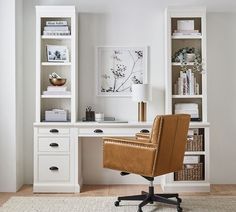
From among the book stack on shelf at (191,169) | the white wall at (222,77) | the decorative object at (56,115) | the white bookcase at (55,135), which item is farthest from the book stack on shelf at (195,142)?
the decorative object at (56,115)

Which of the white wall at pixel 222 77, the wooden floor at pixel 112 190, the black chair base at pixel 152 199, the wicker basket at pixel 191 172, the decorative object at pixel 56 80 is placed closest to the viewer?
the black chair base at pixel 152 199

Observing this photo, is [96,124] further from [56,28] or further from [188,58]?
[188,58]

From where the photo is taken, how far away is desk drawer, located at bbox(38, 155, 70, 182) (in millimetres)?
4711

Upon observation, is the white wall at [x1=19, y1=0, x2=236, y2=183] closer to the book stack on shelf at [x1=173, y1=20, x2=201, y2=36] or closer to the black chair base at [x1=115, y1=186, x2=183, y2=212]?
the book stack on shelf at [x1=173, y1=20, x2=201, y2=36]

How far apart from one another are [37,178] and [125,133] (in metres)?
1.16

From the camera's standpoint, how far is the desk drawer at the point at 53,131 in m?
4.70

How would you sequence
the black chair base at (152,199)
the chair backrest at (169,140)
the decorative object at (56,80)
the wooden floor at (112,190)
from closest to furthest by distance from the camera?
the chair backrest at (169,140), the black chair base at (152,199), the wooden floor at (112,190), the decorative object at (56,80)

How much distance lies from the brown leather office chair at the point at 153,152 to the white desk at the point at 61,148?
2.39 ft

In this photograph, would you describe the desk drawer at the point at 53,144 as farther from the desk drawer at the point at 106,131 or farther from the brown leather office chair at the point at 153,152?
the brown leather office chair at the point at 153,152

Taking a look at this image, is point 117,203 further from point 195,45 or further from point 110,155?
point 195,45

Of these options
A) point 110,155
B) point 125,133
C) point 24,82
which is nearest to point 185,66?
point 125,133

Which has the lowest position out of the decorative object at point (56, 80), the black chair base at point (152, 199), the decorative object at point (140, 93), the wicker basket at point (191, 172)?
the black chair base at point (152, 199)

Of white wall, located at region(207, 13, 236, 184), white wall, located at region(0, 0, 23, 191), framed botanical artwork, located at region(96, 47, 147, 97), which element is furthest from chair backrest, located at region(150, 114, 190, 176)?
white wall, located at region(0, 0, 23, 191)

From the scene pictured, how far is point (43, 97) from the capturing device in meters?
4.81
